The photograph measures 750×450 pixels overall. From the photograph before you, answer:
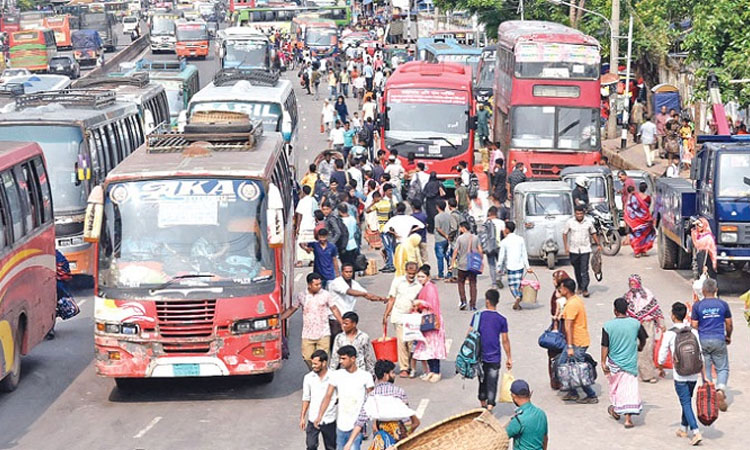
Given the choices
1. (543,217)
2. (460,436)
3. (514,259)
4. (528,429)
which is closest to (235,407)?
(528,429)

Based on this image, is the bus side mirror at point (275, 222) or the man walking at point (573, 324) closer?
the man walking at point (573, 324)

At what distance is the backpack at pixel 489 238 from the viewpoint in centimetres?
2347

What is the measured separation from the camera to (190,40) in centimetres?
8600

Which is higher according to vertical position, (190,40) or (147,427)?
(147,427)

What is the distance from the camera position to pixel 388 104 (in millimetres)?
35906

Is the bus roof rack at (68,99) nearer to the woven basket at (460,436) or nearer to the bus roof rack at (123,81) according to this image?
the bus roof rack at (123,81)

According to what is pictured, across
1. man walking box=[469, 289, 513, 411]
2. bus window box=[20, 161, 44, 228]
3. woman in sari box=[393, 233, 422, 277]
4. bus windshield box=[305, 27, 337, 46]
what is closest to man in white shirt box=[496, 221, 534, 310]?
woman in sari box=[393, 233, 422, 277]

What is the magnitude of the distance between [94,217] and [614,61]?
33308 mm

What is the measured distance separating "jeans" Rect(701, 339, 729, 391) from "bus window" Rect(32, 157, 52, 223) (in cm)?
872

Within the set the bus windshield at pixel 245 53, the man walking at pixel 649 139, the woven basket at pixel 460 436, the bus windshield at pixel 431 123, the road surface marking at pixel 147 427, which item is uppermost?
the woven basket at pixel 460 436

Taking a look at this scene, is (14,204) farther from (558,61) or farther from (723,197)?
(558,61)

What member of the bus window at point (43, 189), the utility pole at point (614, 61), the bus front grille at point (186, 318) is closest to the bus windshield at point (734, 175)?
the bus front grille at point (186, 318)

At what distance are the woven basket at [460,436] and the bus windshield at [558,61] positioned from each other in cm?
2552

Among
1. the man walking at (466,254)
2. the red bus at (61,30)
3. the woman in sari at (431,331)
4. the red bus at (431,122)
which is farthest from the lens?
the red bus at (61,30)
